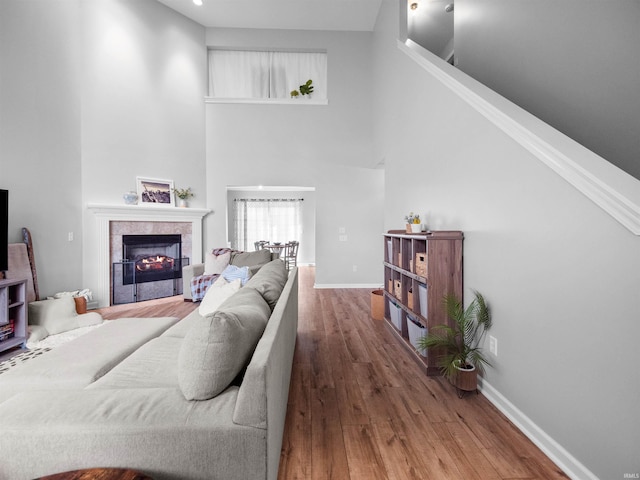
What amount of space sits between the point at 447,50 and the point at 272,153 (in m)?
3.91

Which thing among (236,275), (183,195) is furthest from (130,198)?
(236,275)

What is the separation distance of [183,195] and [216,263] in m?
1.72

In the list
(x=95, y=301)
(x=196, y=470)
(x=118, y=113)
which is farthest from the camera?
(x=118, y=113)

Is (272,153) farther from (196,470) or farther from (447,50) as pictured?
(196,470)

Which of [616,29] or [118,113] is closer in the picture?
[616,29]

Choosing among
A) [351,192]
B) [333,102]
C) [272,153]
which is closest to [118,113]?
[272,153]

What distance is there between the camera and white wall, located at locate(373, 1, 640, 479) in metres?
1.13

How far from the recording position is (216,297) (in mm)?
2277

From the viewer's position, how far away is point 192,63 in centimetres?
532

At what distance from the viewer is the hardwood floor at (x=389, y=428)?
52.4 inches

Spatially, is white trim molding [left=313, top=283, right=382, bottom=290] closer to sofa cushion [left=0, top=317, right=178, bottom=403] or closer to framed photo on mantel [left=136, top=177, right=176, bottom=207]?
framed photo on mantel [left=136, top=177, right=176, bottom=207]

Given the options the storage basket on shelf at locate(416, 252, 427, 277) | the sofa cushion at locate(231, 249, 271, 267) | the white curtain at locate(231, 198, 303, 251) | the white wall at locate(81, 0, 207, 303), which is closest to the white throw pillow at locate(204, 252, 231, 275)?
the sofa cushion at locate(231, 249, 271, 267)

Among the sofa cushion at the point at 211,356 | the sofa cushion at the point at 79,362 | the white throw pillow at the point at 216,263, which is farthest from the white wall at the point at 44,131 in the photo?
the sofa cushion at the point at 211,356

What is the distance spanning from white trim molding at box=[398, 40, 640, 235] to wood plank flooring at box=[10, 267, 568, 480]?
1.26 metres
